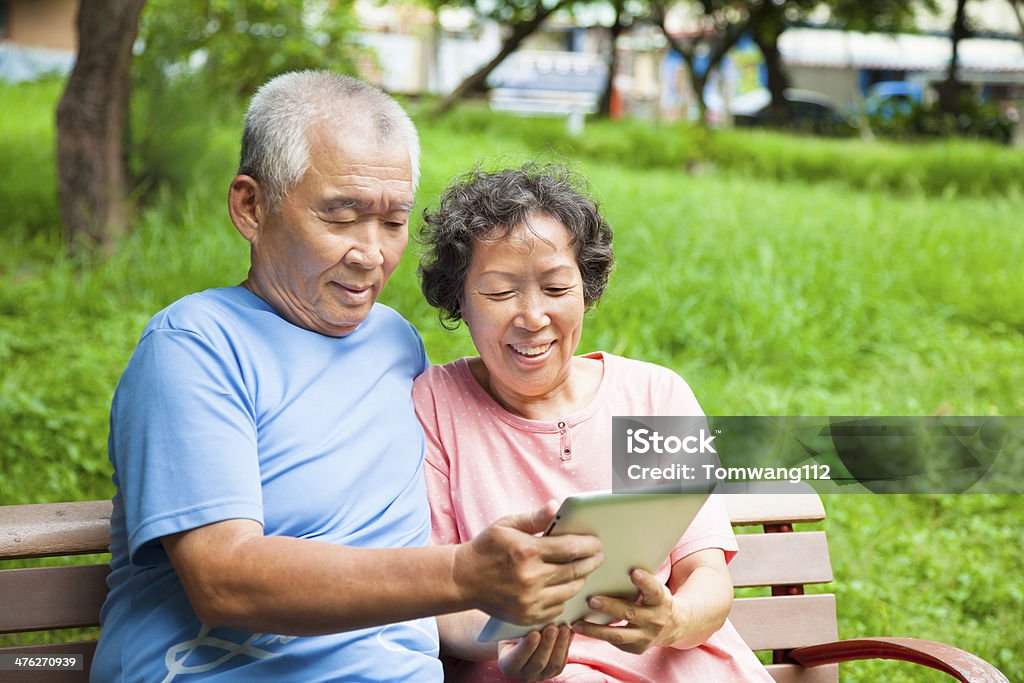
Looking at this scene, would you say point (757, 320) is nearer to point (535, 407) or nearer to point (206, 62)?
point (535, 407)

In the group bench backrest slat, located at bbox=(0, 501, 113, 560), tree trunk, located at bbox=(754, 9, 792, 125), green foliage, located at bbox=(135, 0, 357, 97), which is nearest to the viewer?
bench backrest slat, located at bbox=(0, 501, 113, 560)

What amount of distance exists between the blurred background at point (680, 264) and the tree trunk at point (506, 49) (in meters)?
0.04

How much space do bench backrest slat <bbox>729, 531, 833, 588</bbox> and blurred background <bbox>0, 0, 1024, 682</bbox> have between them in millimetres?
753

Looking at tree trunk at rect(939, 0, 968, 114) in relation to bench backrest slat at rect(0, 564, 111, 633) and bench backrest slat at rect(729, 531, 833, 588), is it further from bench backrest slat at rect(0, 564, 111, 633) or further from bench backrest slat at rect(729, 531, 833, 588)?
bench backrest slat at rect(0, 564, 111, 633)

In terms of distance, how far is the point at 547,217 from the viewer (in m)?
2.16

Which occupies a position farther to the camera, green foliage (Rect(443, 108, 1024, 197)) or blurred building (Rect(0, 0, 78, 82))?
blurred building (Rect(0, 0, 78, 82))

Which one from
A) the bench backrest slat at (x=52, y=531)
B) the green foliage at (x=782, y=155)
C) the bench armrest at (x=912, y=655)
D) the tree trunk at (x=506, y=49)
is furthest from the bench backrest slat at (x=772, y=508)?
the tree trunk at (x=506, y=49)

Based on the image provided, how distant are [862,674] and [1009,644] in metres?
0.58

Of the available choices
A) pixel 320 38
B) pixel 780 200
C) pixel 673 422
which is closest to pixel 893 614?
pixel 673 422

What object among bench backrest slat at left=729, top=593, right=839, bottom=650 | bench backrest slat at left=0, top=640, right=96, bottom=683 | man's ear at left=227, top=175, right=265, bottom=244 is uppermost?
man's ear at left=227, top=175, right=265, bottom=244

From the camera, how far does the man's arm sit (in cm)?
149

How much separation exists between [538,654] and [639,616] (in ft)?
0.59

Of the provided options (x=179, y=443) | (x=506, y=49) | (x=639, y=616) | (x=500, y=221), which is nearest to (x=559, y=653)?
(x=639, y=616)

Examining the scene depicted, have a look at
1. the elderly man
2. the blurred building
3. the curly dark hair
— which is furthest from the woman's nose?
the blurred building
